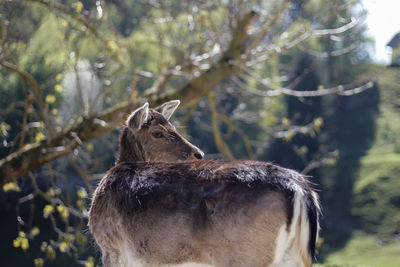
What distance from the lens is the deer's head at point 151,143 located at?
4039mm

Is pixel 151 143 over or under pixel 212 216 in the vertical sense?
under

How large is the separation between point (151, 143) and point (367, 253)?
1354 cm

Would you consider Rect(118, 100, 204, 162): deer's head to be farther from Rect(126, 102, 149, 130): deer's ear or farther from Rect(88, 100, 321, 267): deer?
Rect(88, 100, 321, 267): deer

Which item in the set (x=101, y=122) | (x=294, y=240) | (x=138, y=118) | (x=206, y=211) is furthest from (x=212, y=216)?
(x=101, y=122)

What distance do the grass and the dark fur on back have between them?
517 inches

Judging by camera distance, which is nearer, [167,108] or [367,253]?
[167,108]

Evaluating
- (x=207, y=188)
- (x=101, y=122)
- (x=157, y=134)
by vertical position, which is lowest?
(x=101, y=122)

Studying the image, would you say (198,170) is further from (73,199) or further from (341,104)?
(341,104)

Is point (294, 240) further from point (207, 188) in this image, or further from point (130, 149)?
point (130, 149)

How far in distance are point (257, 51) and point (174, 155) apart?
3.28 m

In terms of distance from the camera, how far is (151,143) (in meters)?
4.12

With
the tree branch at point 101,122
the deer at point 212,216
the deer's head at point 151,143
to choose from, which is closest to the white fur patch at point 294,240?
the deer at point 212,216

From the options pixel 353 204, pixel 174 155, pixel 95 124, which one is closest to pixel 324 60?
pixel 353 204

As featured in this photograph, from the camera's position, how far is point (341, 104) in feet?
70.9
